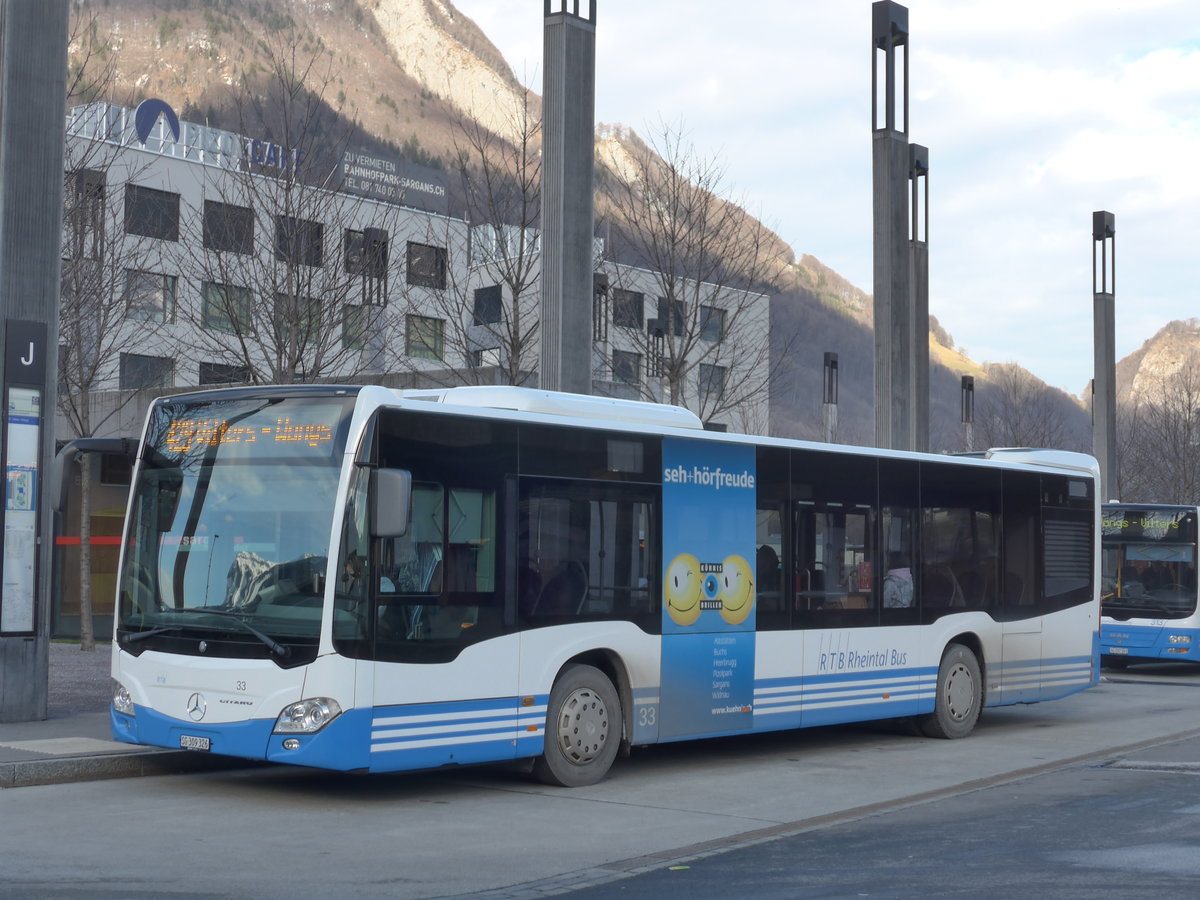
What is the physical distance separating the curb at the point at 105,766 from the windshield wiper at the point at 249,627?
1364 mm

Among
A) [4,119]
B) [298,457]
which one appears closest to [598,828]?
[298,457]

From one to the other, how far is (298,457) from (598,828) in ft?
10.4

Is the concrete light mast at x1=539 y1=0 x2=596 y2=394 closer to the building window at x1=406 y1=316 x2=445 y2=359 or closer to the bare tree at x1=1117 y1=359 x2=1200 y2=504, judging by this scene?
the building window at x1=406 y1=316 x2=445 y2=359

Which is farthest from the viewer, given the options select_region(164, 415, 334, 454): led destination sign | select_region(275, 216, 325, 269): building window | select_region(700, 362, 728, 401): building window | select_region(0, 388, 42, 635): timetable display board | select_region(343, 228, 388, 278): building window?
select_region(700, 362, 728, 401): building window

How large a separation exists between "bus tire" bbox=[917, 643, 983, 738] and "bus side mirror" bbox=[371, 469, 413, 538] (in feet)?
24.5

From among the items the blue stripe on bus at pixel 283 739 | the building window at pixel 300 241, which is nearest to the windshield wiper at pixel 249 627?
the blue stripe on bus at pixel 283 739

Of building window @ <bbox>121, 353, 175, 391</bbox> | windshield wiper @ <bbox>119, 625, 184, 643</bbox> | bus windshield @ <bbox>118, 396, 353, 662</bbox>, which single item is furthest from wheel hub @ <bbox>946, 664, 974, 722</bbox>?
building window @ <bbox>121, 353, 175, 391</bbox>

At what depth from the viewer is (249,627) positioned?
10055 mm

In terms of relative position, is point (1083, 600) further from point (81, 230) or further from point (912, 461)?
point (81, 230)

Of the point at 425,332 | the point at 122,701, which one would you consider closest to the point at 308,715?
the point at 122,701

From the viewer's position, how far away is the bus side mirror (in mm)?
9836

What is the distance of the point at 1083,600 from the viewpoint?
17547 mm

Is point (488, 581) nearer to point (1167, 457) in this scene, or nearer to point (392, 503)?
point (392, 503)

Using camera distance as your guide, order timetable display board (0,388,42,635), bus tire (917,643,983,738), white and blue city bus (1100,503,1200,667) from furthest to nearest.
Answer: white and blue city bus (1100,503,1200,667) < bus tire (917,643,983,738) < timetable display board (0,388,42,635)
